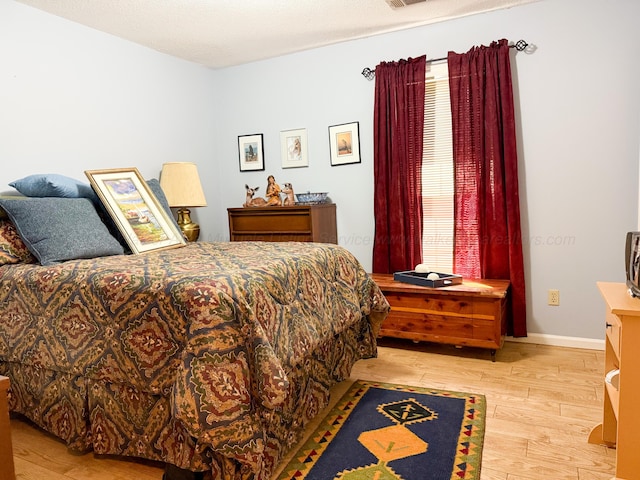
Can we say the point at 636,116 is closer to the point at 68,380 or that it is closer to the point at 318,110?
the point at 318,110

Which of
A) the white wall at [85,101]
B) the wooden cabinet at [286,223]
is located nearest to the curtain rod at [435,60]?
the wooden cabinet at [286,223]

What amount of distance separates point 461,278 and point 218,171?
2.51 metres

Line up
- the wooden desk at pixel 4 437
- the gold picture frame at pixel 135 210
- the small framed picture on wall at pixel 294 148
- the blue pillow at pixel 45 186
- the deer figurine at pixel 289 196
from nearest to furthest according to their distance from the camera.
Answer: the wooden desk at pixel 4 437, the blue pillow at pixel 45 186, the gold picture frame at pixel 135 210, the deer figurine at pixel 289 196, the small framed picture on wall at pixel 294 148

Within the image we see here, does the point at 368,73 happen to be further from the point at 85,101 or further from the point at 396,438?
the point at 396,438

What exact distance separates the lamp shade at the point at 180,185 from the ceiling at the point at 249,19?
1.00 meters

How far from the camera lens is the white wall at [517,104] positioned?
9.39 ft

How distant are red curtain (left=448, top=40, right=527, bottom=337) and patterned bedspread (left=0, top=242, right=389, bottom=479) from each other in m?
1.45

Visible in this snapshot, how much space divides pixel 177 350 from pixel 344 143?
258cm

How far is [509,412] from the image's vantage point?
2.23 metres

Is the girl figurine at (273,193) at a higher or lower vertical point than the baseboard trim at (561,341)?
higher

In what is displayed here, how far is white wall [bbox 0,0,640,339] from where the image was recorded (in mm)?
2861

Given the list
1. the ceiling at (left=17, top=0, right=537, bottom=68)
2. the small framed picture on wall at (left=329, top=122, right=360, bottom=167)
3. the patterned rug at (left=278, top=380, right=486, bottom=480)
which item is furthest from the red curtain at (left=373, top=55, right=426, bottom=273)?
the patterned rug at (left=278, top=380, right=486, bottom=480)

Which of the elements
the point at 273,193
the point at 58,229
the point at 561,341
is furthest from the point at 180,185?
the point at 561,341

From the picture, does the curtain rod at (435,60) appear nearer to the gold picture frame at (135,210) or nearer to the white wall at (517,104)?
the white wall at (517,104)
